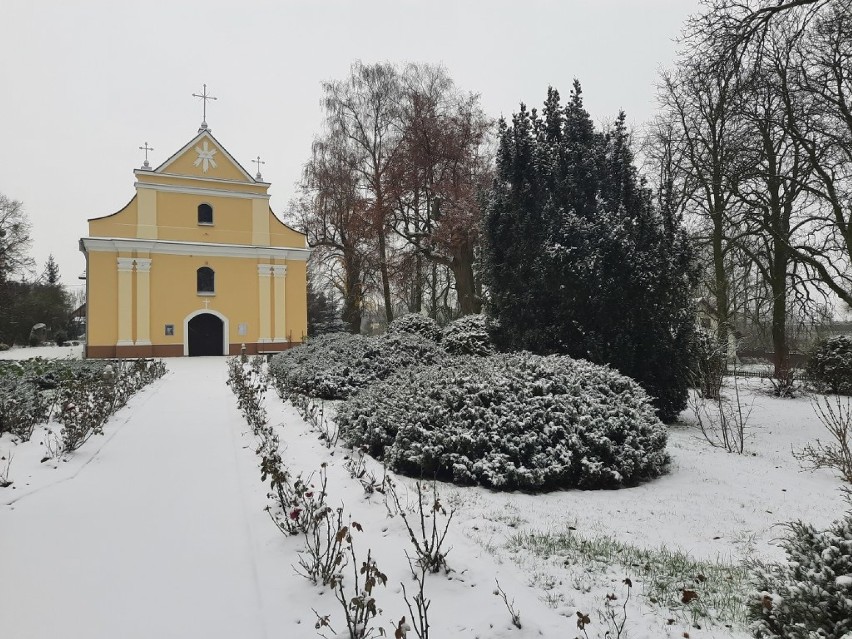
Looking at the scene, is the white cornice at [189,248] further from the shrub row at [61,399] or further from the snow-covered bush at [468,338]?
the snow-covered bush at [468,338]

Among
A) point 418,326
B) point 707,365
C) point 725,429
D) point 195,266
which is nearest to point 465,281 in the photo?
point 418,326

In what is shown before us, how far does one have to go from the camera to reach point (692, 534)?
3785 millimetres

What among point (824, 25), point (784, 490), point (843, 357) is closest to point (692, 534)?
point (784, 490)

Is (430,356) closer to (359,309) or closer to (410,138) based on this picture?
(410,138)

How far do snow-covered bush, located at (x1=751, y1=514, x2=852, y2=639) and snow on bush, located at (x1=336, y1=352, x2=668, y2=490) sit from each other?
2.68 m

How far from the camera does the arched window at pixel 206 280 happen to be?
23.9m

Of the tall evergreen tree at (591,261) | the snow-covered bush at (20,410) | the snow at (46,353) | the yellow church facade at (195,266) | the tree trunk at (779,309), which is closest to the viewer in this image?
the snow-covered bush at (20,410)

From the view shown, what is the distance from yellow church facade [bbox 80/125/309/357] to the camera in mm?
22141

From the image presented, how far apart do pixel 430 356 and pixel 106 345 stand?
17793 millimetres

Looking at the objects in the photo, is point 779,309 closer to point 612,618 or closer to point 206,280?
point 612,618

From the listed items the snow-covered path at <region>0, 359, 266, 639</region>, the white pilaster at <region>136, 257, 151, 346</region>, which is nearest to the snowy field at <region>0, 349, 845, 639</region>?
the snow-covered path at <region>0, 359, 266, 639</region>

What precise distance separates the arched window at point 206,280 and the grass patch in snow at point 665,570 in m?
23.5

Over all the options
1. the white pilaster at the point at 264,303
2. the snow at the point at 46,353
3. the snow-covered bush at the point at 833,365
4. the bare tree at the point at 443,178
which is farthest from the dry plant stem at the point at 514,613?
the snow at the point at 46,353

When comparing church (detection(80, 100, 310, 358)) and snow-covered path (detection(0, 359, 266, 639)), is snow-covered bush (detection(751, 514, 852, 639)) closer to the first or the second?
snow-covered path (detection(0, 359, 266, 639))
